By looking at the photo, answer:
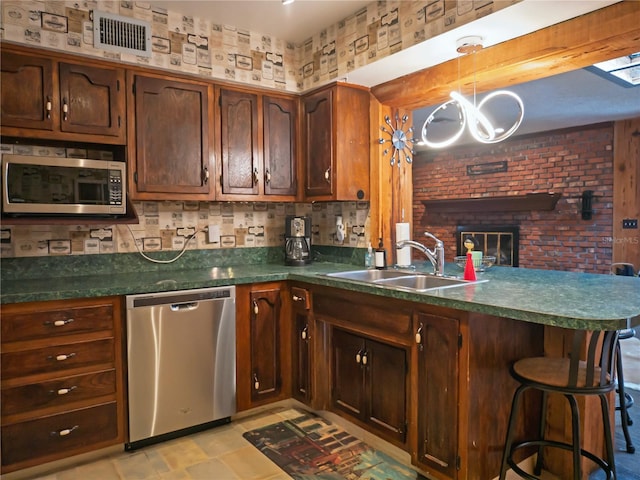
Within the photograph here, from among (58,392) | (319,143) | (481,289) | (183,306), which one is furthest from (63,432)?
(319,143)

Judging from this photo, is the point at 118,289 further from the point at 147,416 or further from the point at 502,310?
the point at 502,310

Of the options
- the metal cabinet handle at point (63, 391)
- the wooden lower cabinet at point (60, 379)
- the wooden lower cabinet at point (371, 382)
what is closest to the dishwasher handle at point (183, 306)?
the wooden lower cabinet at point (60, 379)

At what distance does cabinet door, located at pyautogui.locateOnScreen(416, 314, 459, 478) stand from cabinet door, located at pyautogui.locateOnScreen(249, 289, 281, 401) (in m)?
1.12

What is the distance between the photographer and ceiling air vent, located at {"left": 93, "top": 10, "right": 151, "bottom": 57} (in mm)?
2537

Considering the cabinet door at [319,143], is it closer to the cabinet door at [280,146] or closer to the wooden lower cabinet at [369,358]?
the cabinet door at [280,146]

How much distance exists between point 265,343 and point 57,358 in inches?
45.9

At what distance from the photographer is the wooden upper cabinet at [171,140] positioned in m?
2.69

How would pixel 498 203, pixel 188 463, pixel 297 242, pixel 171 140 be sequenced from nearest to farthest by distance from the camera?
1. pixel 188 463
2. pixel 171 140
3. pixel 297 242
4. pixel 498 203

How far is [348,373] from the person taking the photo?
A: 8.46ft

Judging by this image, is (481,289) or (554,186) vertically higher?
(554,186)

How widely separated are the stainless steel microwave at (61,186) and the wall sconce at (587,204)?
5.68 meters

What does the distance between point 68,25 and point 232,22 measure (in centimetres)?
100

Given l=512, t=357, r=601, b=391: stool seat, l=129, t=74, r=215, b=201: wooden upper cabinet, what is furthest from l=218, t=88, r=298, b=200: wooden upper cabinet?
l=512, t=357, r=601, b=391: stool seat

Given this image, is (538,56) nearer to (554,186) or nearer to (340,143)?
(340,143)
